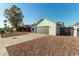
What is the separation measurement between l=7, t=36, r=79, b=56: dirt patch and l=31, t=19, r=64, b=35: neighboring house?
0.09 m

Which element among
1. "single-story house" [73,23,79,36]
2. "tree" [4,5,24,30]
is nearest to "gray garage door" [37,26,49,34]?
"tree" [4,5,24,30]

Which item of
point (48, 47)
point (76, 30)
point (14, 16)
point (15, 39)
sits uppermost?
point (14, 16)

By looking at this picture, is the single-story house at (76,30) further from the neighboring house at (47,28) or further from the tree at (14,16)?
the tree at (14,16)

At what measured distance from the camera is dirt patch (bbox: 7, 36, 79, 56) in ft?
16.2

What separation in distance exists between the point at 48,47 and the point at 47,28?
30 cm

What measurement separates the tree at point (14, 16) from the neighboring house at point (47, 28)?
0.24 m

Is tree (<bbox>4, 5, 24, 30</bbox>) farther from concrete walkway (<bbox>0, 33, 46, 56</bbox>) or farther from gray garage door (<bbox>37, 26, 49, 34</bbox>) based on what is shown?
gray garage door (<bbox>37, 26, 49, 34</bbox>)

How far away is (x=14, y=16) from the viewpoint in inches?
197

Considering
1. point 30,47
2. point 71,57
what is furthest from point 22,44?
point 71,57

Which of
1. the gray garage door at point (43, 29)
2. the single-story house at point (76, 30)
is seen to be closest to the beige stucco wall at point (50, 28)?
the gray garage door at point (43, 29)

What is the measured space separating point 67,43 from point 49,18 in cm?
48

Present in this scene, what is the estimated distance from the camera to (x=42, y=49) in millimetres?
4965

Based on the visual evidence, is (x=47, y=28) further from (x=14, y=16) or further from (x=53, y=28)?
(x=14, y=16)

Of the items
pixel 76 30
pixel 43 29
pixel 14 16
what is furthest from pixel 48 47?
pixel 14 16
